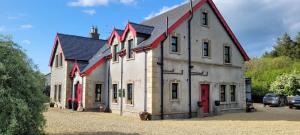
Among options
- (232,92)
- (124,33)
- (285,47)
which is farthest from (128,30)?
(285,47)

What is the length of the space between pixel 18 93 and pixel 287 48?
73.4 m

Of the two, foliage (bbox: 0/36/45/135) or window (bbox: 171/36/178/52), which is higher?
window (bbox: 171/36/178/52)

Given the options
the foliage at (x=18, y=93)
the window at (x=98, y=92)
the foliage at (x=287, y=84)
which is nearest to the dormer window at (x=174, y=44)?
the window at (x=98, y=92)

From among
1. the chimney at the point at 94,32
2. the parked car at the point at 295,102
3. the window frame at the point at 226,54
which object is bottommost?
the parked car at the point at 295,102

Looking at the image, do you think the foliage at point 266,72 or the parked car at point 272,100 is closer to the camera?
the parked car at point 272,100

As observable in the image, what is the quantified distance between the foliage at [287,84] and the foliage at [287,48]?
30564mm

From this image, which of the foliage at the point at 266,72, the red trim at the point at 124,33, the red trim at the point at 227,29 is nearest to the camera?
the red trim at the point at 124,33

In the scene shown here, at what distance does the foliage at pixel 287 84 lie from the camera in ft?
140

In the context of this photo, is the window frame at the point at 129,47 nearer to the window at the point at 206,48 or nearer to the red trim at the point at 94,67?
the red trim at the point at 94,67

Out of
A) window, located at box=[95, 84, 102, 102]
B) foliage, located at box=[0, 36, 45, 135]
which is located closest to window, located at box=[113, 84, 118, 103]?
window, located at box=[95, 84, 102, 102]

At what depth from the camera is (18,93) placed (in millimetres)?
10508

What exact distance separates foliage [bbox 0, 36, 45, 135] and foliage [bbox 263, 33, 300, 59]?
70252 mm

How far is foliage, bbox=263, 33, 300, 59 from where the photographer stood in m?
71.6

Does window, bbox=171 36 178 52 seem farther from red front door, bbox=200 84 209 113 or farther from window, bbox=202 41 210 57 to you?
red front door, bbox=200 84 209 113
